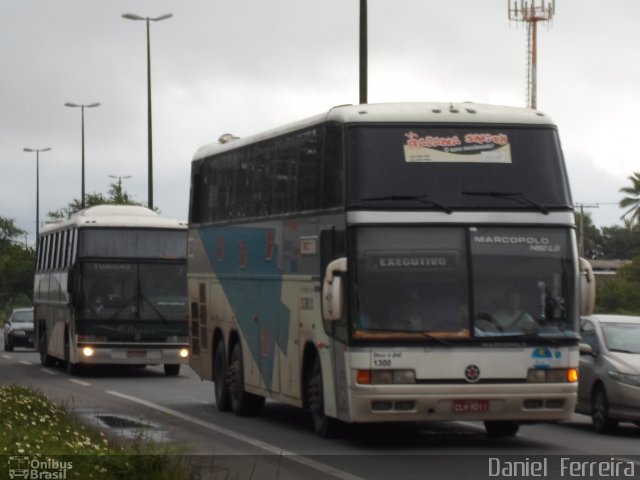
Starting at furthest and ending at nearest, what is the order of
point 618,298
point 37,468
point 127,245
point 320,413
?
point 618,298
point 127,245
point 320,413
point 37,468

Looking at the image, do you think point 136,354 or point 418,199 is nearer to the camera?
point 418,199

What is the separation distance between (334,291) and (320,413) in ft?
7.38

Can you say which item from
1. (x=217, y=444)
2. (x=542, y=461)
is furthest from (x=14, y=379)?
(x=542, y=461)

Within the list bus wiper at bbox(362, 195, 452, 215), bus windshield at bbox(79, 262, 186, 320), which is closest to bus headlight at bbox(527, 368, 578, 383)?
bus wiper at bbox(362, 195, 452, 215)

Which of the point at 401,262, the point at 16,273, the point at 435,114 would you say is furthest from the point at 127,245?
the point at 16,273

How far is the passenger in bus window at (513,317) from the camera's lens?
17094mm

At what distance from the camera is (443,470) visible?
49.9ft

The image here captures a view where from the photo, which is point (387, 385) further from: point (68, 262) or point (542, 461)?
point (68, 262)

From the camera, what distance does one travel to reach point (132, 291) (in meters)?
33.7

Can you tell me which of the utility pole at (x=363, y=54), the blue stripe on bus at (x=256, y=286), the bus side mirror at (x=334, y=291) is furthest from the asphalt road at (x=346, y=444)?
the utility pole at (x=363, y=54)

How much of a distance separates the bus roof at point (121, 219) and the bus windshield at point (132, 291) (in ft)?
2.98

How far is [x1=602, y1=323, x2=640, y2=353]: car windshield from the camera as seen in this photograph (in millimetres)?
20719

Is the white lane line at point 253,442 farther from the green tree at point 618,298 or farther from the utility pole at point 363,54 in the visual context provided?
the green tree at point 618,298

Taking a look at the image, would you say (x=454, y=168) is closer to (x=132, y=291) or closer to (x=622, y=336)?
(x=622, y=336)
